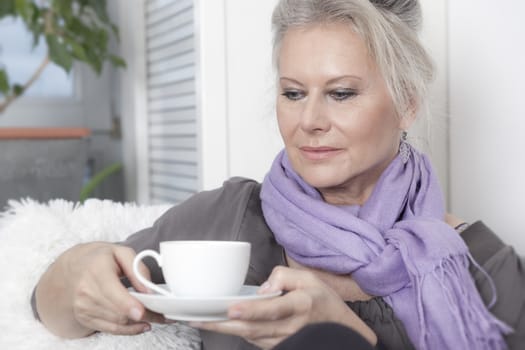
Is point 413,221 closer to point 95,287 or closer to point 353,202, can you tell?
point 353,202

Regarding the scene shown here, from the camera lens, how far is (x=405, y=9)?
1310 millimetres

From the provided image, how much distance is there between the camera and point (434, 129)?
1.84 meters

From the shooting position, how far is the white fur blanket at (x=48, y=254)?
119 centimetres

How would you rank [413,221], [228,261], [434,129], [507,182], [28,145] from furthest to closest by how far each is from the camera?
1. [28,145]
2. [434,129]
3. [507,182]
4. [413,221]
5. [228,261]

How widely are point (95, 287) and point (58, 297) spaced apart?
184 mm

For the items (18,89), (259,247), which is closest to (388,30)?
(259,247)

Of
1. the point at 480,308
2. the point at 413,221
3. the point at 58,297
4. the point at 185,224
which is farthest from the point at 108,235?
the point at 480,308

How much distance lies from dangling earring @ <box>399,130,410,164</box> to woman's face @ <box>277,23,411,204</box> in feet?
0.29

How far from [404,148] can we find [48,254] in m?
0.70

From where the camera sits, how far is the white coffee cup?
32.5 inches

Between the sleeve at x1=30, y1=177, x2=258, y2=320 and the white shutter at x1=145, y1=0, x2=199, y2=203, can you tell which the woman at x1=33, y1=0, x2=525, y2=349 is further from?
the white shutter at x1=145, y1=0, x2=199, y2=203

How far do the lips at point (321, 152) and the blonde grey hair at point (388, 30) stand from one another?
146 millimetres

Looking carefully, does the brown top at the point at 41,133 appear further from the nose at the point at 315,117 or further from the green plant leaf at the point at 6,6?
the nose at the point at 315,117

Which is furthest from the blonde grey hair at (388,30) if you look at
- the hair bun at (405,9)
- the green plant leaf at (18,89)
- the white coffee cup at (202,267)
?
the green plant leaf at (18,89)
